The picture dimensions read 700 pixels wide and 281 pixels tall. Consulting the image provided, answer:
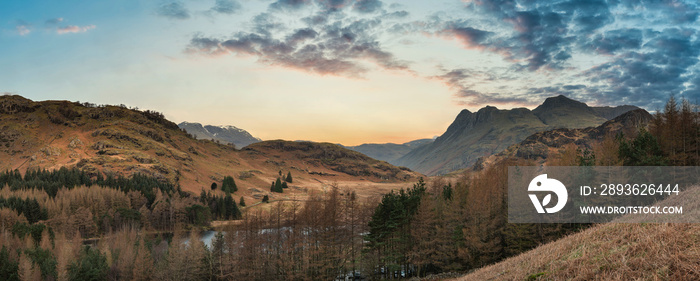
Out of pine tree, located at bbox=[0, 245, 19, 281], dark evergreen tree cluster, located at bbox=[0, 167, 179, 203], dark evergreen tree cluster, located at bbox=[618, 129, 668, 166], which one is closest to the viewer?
dark evergreen tree cluster, located at bbox=[618, 129, 668, 166]

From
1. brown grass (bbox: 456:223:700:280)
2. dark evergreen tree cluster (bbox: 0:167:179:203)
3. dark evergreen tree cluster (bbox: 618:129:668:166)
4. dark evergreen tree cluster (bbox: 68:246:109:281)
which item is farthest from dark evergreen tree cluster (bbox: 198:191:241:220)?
brown grass (bbox: 456:223:700:280)

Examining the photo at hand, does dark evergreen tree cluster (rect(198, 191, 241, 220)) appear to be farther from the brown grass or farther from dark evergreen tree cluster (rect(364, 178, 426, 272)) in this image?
the brown grass

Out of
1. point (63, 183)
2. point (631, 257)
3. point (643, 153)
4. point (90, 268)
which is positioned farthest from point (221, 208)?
point (631, 257)

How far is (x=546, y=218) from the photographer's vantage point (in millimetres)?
63750

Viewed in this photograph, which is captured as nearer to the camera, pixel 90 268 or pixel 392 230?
pixel 392 230

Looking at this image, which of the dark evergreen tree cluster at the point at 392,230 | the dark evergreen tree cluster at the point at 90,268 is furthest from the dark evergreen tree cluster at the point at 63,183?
the dark evergreen tree cluster at the point at 392,230

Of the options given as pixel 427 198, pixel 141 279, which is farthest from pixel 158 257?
pixel 427 198

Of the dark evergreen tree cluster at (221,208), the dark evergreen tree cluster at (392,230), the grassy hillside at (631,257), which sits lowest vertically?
the dark evergreen tree cluster at (221,208)

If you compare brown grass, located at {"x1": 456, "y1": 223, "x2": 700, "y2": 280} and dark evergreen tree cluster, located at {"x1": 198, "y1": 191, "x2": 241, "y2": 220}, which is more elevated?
brown grass, located at {"x1": 456, "y1": 223, "x2": 700, "y2": 280}

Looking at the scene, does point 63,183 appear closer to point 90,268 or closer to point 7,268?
point 7,268

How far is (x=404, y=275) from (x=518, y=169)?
118 feet

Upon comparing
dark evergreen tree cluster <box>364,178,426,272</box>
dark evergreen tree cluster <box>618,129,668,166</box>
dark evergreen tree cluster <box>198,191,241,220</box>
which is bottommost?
dark evergreen tree cluster <box>198,191,241,220</box>

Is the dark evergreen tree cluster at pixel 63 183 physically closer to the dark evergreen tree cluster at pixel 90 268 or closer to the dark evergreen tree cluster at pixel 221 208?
the dark evergreen tree cluster at pixel 221 208

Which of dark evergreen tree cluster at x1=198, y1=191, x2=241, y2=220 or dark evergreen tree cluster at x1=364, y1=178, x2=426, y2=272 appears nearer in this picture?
dark evergreen tree cluster at x1=364, y1=178, x2=426, y2=272
